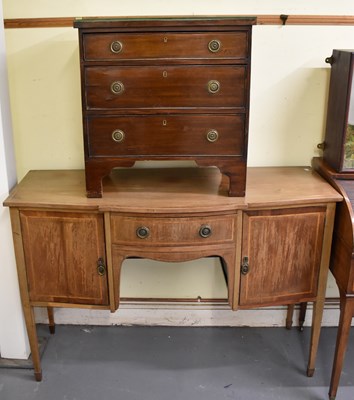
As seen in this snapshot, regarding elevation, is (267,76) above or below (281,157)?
above

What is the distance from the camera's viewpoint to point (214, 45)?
1832 mm

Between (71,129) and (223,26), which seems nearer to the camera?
(223,26)

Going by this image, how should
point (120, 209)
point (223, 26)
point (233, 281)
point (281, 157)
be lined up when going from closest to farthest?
point (223, 26), point (120, 209), point (233, 281), point (281, 157)

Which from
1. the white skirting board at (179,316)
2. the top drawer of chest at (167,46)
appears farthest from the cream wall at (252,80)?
the white skirting board at (179,316)

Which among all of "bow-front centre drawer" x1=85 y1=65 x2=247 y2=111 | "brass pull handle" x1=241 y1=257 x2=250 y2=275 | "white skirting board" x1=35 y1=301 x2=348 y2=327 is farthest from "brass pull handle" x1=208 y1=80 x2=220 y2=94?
"white skirting board" x1=35 y1=301 x2=348 y2=327

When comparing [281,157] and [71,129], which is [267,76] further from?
[71,129]

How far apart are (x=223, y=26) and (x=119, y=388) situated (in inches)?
62.0

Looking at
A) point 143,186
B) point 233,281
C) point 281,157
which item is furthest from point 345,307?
point 143,186

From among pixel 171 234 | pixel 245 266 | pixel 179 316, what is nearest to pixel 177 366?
pixel 179 316

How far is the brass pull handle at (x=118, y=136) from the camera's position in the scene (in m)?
1.93

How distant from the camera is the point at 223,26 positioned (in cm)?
181

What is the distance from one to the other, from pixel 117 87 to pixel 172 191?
1.56 ft

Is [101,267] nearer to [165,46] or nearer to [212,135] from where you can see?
[212,135]

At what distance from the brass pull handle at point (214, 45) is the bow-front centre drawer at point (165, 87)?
64 mm
